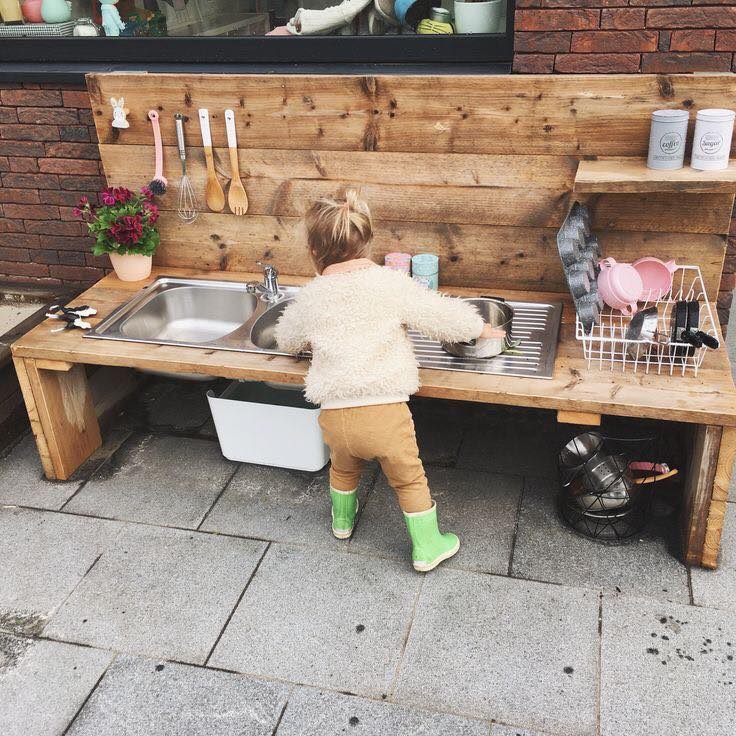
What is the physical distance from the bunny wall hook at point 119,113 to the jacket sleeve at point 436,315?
1739 millimetres

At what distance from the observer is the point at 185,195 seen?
3.80 meters

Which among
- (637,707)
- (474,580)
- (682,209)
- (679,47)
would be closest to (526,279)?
(682,209)

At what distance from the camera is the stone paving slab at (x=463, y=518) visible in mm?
3125

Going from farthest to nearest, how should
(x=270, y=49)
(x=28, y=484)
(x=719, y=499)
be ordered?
(x=270, y=49), (x=28, y=484), (x=719, y=499)

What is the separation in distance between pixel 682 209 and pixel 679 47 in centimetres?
61

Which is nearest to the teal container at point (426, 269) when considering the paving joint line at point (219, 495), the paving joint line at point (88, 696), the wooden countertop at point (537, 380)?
the wooden countertop at point (537, 380)

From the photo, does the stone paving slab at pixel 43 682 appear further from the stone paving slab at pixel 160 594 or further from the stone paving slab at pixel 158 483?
the stone paving slab at pixel 158 483

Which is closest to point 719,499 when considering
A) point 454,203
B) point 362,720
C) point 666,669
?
point 666,669

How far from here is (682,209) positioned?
3.21 m

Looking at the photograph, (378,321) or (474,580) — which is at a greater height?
(378,321)

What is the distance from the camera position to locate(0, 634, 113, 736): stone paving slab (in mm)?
2516

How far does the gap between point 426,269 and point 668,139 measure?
1.08 meters

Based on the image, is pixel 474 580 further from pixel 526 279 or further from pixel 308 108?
pixel 308 108

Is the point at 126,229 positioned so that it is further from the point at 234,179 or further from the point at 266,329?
the point at 266,329
